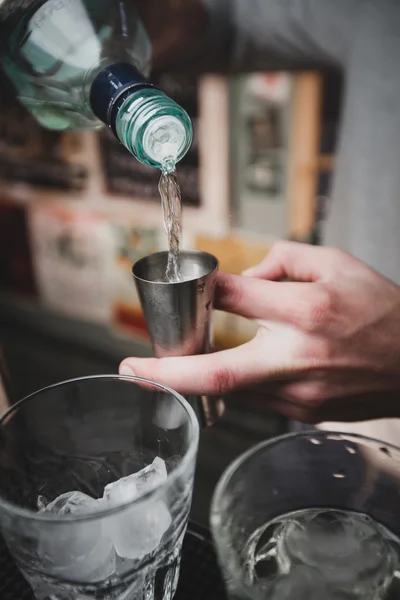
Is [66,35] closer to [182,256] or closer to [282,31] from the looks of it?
[182,256]

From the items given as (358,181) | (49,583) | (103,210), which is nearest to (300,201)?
(358,181)

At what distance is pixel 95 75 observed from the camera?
0.61 metres

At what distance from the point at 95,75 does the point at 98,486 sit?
0.44 metres

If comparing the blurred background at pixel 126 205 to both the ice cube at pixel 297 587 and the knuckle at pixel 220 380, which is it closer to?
the knuckle at pixel 220 380

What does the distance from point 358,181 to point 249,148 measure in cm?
66

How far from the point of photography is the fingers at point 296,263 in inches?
25.6

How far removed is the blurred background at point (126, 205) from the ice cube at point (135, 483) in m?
0.89

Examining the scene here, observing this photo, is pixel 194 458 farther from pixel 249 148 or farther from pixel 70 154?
pixel 70 154

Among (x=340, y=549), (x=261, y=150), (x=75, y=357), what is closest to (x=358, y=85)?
(x=261, y=150)

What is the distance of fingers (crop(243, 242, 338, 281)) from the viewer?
650mm

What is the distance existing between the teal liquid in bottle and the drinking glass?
292 mm

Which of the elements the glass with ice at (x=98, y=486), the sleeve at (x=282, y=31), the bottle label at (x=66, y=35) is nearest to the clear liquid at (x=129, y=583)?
the glass with ice at (x=98, y=486)

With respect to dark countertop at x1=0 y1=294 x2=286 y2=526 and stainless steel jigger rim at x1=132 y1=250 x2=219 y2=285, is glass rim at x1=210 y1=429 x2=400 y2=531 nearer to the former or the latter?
stainless steel jigger rim at x1=132 y1=250 x2=219 y2=285

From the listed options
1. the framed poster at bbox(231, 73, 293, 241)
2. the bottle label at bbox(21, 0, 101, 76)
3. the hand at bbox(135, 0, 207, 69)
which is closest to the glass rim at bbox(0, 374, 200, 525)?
the bottle label at bbox(21, 0, 101, 76)
